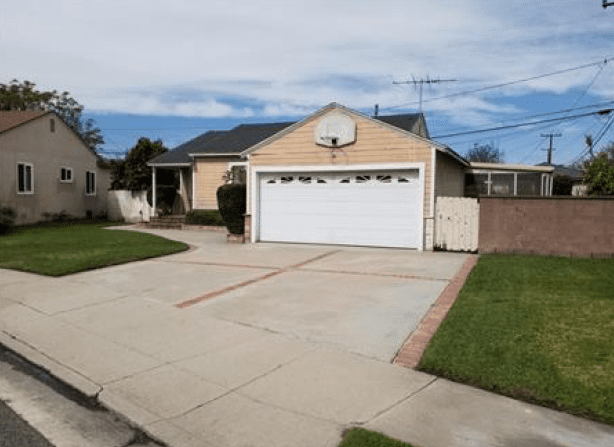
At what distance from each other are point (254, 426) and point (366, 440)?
2.99ft

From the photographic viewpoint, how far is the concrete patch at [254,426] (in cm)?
377

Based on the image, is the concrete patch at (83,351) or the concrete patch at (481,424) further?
the concrete patch at (83,351)

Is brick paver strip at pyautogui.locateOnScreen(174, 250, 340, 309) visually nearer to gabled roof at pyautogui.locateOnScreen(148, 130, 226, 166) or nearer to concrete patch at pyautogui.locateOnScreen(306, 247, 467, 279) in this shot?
concrete patch at pyautogui.locateOnScreen(306, 247, 467, 279)

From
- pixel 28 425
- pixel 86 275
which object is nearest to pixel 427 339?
pixel 28 425

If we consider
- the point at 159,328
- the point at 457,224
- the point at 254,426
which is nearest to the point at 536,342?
the point at 254,426

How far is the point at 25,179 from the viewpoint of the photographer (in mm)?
24906

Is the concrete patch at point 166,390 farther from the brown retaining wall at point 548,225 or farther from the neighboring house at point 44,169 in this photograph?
the neighboring house at point 44,169

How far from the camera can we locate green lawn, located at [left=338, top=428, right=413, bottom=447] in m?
3.63

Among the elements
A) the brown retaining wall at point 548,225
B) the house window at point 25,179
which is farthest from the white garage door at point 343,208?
the house window at point 25,179

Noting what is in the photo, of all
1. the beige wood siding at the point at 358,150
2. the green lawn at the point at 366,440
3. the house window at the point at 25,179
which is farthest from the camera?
the house window at the point at 25,179

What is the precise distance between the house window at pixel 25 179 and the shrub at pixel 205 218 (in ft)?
29.1

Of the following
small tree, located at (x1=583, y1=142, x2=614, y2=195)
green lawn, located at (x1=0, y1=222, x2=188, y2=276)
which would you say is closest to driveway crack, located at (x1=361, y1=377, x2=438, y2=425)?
green lawn, located at (x1=0, y1=222, x2=188, y2=276)

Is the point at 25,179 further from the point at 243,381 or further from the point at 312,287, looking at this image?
the point at 243,381

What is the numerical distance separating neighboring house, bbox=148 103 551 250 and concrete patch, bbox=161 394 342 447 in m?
10.5
